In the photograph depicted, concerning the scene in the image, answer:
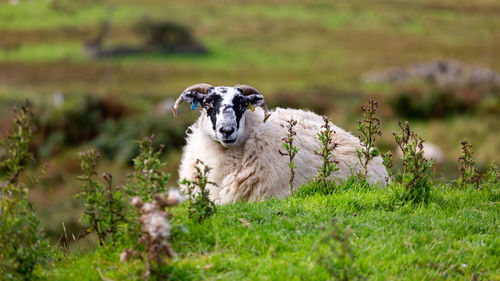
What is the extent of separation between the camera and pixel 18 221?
14.5 feet

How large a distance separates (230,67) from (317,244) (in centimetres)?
5979

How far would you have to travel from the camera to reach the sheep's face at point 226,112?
7.40 metres

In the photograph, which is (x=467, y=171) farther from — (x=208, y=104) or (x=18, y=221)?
(x=18, y=221)

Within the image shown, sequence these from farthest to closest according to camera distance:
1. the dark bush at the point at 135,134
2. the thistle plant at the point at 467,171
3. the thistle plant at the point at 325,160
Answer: the dark bush at the point at 135,134 → the thistle plant at the point at 467,171 → the thistle plant at the point at 325,160

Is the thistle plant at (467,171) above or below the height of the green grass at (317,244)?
above

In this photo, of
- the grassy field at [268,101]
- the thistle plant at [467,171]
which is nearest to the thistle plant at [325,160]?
the grassy field at [268,101]

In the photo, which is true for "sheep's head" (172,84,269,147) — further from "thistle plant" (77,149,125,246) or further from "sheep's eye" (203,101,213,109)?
"thistle plant" (77,149,125,246)

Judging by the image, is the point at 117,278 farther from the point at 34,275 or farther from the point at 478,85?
the point at 478,85

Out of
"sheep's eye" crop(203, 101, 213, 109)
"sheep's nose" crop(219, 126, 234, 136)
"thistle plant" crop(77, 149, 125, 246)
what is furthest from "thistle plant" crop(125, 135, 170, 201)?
"sheep's eye" crop(203, 101, 213, 109)

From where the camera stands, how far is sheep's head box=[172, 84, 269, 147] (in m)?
7.41

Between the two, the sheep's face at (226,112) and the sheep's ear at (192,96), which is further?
the sheep's ear at (192,96)

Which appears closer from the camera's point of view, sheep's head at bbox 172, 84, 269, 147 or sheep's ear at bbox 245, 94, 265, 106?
sheep's head at bbox 172, 84, 269, 147

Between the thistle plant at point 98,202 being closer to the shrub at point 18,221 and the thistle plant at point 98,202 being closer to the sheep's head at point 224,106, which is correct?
the shrub at point 18,221

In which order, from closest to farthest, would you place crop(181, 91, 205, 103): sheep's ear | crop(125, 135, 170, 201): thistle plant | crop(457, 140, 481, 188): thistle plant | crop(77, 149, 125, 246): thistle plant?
1. crop(125, 135, 170, 201): thistle plant
2. crop(77, 149, 125, 246): thistle plant
3. crop(457, 140, 481, 188): thistle plant
4. crop(181, 91, 205, 103): sheep's ear
